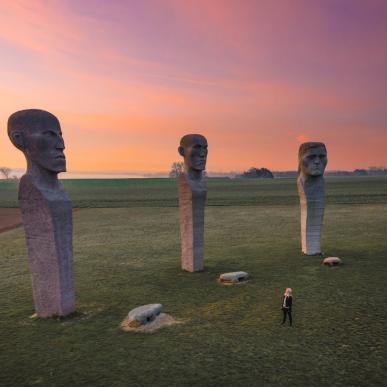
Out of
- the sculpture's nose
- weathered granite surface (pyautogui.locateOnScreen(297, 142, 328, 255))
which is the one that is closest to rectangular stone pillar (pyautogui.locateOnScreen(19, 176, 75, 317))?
the sculpture's nose

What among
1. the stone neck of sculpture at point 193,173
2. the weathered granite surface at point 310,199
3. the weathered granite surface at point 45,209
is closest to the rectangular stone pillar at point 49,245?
the weathered granite surface at point 45,209

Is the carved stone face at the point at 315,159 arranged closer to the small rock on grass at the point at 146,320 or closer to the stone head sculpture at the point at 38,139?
the small rock on grass at the point at 146,320

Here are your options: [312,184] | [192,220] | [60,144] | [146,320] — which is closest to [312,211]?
[312,184]

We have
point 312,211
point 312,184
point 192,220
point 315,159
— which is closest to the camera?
point 192,220

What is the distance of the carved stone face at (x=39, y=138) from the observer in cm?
951

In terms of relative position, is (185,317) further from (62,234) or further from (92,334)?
(62,234)

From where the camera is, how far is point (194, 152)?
1430cm

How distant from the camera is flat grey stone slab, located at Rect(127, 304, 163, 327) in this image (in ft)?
31.0

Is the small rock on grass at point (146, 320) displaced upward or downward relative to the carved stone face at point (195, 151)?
downward

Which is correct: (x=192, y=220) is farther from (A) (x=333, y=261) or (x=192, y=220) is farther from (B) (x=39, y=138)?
(B) (x=39, y=138)

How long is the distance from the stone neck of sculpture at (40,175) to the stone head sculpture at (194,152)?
5.65 meters

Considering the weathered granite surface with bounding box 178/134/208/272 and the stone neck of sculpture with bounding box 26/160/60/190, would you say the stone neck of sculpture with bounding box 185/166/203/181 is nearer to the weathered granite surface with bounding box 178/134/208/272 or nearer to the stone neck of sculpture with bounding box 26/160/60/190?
the weathered granite surface with bounding box 178/134/208/272

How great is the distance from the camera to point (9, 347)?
28.3 ft

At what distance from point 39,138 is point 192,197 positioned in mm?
6324
